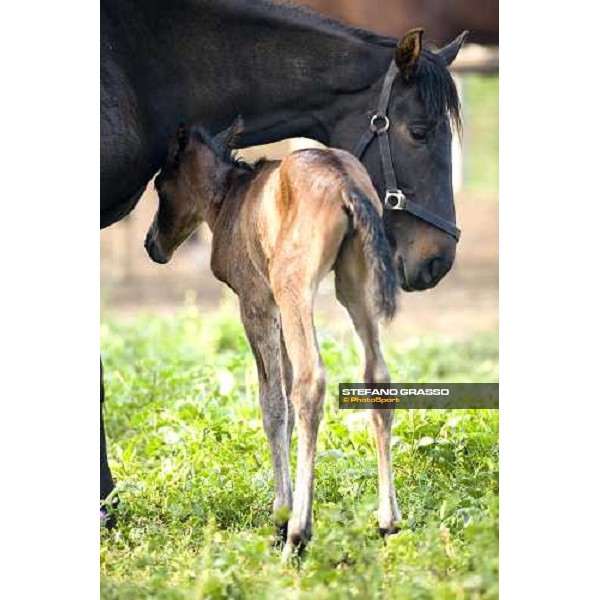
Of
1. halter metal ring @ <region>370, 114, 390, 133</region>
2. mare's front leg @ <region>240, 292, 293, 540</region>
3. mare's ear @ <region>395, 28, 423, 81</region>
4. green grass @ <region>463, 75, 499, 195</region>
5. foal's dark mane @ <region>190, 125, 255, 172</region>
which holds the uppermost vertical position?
green grass @ <region>463, 75, 499, 195</region>

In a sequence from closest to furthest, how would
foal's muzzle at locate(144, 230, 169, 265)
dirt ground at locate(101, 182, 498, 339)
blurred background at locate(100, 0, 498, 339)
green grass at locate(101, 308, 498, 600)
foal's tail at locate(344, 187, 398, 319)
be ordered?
green grass at locate(101, 308, 498, 600) → foal's tail at locate(344, 187, 398, 319) → foal's muzzle at locate(144, 230, 169, 265) → blurred background at locate(100, 0, 498, 339) → dirt ground at locate(101, 182, 498, 339)

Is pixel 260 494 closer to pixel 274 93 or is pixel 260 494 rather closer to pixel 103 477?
pixel 103 477

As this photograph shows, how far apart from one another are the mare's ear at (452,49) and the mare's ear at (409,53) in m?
0.20

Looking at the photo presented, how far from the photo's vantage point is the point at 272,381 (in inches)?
179

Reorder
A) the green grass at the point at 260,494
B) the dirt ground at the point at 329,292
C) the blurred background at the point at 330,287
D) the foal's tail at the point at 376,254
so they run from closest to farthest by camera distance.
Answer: the green grass at the point at 260,494 < the foal's tail at the point at 376,254 < the blurred background at the point at 330,287 < the dirt ground at the point at 329,292

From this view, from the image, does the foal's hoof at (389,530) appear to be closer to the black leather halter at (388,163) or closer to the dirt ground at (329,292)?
the black leather halter at (388,163)

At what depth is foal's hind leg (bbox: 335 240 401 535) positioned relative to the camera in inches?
169

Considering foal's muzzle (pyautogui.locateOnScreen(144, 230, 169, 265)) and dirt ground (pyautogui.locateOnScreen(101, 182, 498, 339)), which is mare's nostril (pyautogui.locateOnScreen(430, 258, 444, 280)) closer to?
foal's muzzle (pyautogui.locateOnScreen(144, 230, 169, 265))

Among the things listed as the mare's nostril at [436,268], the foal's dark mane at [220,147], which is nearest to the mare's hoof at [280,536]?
the mare's nostril at [436,268]

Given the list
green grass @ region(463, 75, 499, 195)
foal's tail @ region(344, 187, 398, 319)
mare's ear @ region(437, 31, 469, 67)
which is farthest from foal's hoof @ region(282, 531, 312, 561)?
green grass @ region(463, 75, 499, 195)

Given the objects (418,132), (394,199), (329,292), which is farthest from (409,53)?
(329,292)

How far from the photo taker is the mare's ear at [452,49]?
487 centimetres

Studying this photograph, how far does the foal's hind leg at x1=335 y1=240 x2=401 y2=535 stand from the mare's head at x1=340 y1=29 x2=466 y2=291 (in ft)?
1.32
